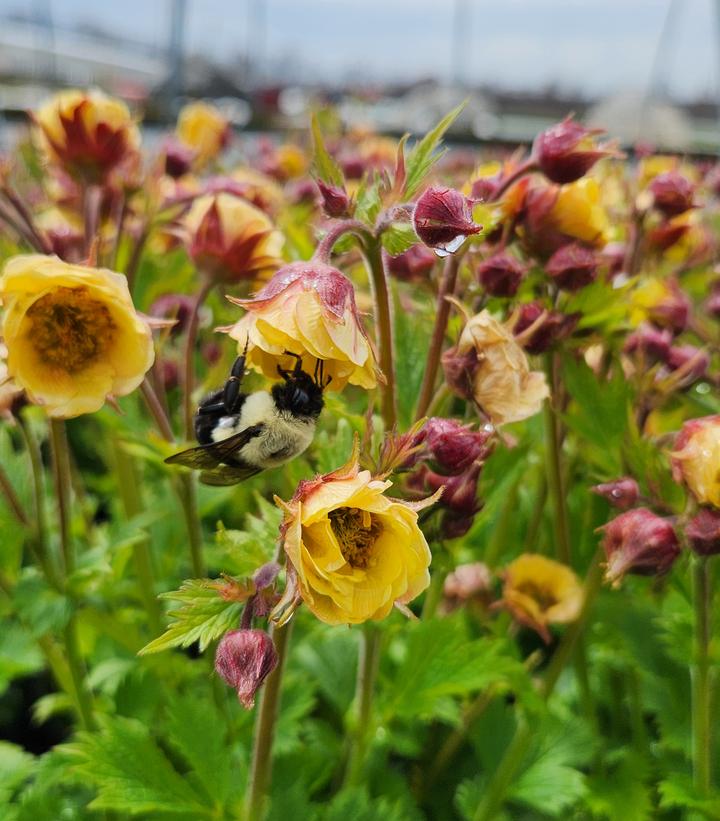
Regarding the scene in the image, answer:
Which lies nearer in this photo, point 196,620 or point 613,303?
point 196,620

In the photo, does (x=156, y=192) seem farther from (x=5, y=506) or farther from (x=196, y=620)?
(x=196, y=620)

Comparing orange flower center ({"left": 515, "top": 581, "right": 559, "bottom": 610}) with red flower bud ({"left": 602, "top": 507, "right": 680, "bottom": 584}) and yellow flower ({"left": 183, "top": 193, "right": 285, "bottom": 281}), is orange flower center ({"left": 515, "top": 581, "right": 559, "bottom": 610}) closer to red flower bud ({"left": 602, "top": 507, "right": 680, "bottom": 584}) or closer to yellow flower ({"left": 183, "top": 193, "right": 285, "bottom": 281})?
red flower bud ({"left": 602, "top": 507, "right": 680, "bottom": 584})

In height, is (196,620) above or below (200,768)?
above

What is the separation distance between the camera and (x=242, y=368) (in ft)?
2.32

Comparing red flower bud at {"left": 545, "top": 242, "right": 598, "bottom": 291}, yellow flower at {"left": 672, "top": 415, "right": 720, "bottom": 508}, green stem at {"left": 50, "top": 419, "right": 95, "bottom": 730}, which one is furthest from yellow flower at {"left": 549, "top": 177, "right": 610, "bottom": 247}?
green stem at {"left": 50, "top": 419, "right": 95, "bottom": 730}

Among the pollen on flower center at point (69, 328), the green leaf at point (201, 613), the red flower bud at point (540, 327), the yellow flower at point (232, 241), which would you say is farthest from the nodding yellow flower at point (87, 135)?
the green leaf at point (201, 613)

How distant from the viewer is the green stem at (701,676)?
80 centimetres

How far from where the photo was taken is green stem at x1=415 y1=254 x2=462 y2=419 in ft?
2.68

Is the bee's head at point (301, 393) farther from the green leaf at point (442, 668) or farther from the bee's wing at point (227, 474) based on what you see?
the green leaf at point (442, 668)

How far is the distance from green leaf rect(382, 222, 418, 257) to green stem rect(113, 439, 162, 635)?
0.61 m

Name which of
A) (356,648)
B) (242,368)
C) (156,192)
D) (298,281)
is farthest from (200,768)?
(156,192)

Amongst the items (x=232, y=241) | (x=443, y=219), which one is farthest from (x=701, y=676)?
(x=232, y=241)

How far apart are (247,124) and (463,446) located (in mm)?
5414

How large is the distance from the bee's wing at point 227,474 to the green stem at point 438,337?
0.70 feet
